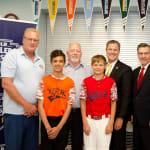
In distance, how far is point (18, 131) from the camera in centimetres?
170

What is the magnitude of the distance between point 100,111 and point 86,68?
1.95ft

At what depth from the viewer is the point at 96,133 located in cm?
168

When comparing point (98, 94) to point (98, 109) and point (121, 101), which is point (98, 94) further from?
point (121, 101)

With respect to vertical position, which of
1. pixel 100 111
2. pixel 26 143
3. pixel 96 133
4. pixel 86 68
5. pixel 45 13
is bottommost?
pixel 26 143

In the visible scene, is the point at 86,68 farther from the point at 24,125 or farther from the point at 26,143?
the point at 26,143

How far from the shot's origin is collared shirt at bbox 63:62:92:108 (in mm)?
1871

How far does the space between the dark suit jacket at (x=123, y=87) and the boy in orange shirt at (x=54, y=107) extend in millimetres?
551

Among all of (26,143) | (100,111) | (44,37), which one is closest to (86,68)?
(100,111)

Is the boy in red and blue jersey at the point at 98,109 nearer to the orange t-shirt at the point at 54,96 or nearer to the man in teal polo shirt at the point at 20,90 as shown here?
the orange t-shirt at the point at 54,96

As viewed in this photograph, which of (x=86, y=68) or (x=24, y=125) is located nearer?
(x=24, y=125)

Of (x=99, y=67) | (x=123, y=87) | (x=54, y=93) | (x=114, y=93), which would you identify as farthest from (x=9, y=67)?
(x=123, y=87)

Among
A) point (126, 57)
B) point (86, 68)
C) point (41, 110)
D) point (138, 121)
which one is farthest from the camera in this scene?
point (126, 57)

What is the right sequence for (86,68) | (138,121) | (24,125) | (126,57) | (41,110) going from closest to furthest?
(41,110) < (24,125) < (138,121) < (86,68) < (126,57)

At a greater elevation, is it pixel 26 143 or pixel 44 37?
pixel 44 37
